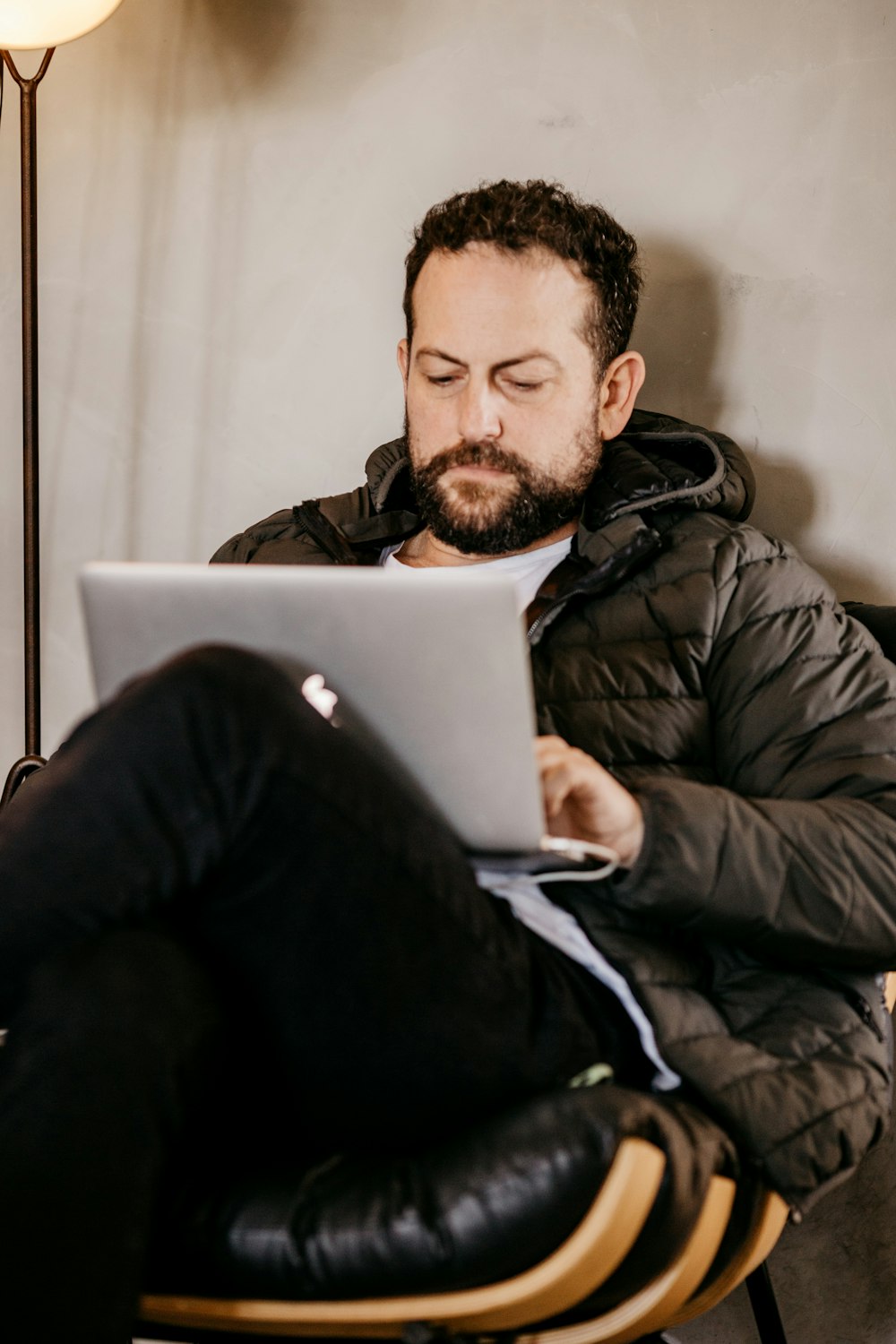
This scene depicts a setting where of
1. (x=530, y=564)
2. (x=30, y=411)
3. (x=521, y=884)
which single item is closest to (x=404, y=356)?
(x=530, y=564)

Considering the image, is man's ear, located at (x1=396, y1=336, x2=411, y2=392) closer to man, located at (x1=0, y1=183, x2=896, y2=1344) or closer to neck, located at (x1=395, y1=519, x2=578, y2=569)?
man, located at (x1=0, y1=183, x2=896, y2=1344)

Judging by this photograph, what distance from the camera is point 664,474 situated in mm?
1552

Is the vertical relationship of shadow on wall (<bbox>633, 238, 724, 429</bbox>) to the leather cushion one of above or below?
above

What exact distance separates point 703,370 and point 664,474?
0.31m

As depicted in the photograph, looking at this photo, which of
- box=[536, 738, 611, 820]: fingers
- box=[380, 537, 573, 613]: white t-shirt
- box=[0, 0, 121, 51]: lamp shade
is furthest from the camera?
box=[380, 537, 573, 613]: white t-shirt

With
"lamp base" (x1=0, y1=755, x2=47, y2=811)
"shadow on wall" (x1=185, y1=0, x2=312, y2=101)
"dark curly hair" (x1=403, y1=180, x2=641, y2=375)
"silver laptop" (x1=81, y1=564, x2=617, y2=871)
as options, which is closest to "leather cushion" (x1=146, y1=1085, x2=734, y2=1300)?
"silver laptop" (x1=81, y1=564, x2=617, y2=871)

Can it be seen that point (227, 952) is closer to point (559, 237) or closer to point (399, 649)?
point (399, 649)

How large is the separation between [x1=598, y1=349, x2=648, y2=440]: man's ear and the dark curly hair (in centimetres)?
2

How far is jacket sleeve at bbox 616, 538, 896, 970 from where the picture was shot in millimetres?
1076

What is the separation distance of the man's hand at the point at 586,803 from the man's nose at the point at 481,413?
23.4 inches

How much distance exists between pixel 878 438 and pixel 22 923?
133 cm

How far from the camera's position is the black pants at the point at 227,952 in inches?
32.7

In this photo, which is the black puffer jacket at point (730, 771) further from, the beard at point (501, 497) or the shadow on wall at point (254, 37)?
the shadow on wall at point (254, 37)

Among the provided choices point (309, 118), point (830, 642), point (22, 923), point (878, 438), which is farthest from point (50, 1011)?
point (309, 118)
